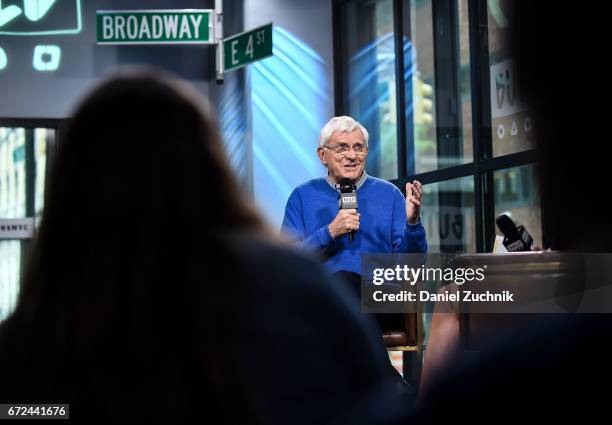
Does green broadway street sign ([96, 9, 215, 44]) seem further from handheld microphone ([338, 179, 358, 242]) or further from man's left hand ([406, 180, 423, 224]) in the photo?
man's left hand ([406, 180, 423, 224])

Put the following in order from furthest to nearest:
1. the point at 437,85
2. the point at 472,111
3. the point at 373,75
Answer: the point at 373,75 → the point at 437,85 → the point at 472,111

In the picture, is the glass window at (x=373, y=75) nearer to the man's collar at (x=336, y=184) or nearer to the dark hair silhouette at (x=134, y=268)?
the man's collar at (x=336, y=184)

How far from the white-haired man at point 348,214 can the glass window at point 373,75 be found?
2.75 m

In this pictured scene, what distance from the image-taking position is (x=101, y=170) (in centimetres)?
81

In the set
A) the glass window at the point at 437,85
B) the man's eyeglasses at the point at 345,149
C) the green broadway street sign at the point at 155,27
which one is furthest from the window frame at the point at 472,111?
the green broadway street sign at the point at 155,27

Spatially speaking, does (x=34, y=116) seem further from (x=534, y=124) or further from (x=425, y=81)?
(x=534, y=124)

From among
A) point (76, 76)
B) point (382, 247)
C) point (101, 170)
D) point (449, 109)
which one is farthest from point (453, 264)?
point (76, 76)

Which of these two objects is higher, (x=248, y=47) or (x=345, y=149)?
(x=248, y=47)

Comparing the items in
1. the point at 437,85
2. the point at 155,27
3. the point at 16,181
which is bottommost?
Answer: the point at 16,181

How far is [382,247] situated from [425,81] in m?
2.62

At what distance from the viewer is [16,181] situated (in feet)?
28.7

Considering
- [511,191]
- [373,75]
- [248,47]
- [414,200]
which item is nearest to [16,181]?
[248,47]

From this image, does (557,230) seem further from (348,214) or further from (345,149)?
(345,149)

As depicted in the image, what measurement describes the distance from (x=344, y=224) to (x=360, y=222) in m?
0.17
